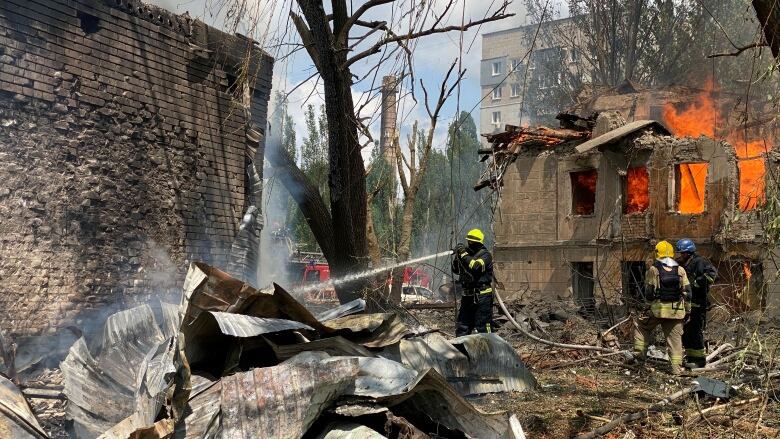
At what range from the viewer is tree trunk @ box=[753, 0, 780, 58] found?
13.4 feet

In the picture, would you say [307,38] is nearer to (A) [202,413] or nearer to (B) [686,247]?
(A) [202,413]

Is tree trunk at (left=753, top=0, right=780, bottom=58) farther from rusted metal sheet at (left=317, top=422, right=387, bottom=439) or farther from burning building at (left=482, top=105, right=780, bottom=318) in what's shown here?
burning building at (left=482, top=105, right=780, bottom=318)

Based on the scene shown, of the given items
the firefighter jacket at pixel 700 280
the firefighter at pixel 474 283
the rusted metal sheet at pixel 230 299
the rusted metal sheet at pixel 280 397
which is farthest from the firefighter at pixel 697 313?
the rusted metal sheet at pixel 280 397

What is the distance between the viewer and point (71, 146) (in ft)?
25.0

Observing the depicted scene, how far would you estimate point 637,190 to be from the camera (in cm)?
1908

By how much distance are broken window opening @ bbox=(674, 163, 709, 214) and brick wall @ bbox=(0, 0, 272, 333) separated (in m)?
14.1

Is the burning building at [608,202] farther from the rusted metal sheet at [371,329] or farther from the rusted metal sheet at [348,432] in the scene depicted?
the rusted metal sheet at [348,432]

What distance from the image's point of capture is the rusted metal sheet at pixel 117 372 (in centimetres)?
381

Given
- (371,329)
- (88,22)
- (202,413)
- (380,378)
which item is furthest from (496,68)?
(202,413)

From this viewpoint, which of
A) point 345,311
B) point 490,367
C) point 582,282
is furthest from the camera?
point 582,282

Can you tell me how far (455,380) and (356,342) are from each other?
109 centimetres

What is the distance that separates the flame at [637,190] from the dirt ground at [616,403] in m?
10.7

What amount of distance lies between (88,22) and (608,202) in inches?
589

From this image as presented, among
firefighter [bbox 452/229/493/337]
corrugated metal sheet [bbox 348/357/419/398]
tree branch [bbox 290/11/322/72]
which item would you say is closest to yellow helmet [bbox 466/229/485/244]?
firefighter [bbox 452/229/493/337]
